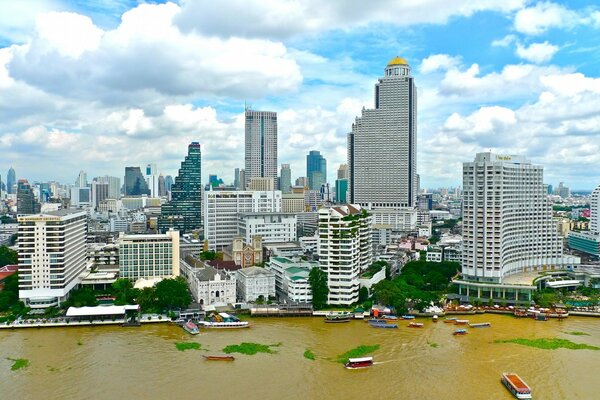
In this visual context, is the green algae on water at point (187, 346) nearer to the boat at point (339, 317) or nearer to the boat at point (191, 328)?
the boat at point (191, 328)

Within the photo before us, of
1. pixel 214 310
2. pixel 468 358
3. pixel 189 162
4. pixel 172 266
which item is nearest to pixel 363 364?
pixel 468 358

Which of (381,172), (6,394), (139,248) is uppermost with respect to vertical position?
(381,172)

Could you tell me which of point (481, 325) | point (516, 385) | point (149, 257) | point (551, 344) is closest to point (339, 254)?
point (481, 325)

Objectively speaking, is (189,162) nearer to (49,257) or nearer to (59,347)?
(49,257)

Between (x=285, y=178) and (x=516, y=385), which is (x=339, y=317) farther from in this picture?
(x=285, y=178)

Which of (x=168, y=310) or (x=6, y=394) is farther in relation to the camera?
(x=168, y=310)

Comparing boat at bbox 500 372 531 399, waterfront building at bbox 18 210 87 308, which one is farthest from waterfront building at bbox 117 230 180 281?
boat at bbox 500 372 531 399

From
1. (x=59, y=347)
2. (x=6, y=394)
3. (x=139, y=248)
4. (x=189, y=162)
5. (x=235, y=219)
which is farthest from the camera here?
(x=189, y=162)

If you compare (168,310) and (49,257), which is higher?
(49,257)
